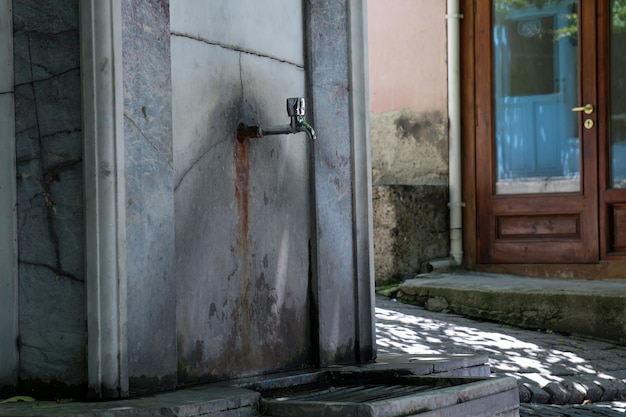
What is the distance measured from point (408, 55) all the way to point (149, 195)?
6925mm

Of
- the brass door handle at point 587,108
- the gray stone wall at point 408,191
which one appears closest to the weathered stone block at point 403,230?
the gray stone wall at point 408,191

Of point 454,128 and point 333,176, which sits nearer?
point 333,176

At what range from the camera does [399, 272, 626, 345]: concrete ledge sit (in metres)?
7.65

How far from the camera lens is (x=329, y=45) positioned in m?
4.65

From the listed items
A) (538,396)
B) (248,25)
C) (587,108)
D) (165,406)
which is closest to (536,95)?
(587,108)

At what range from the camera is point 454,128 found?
9.75 meters

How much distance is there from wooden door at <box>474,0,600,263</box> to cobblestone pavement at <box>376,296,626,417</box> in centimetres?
150

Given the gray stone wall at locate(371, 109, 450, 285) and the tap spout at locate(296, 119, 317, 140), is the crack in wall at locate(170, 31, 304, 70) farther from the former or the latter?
the gray stone wall at locate(371, 109, 450, 285)

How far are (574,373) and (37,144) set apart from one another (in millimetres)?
4031

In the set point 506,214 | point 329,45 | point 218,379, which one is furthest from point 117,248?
point 506,214

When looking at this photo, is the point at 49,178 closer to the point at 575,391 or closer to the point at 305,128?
the point at 305,128

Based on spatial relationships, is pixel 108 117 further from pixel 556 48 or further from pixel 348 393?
pixel 556 48

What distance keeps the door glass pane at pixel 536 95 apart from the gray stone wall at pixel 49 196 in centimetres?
656

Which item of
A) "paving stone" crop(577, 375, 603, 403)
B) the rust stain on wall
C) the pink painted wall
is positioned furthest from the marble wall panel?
the pink painted wall
